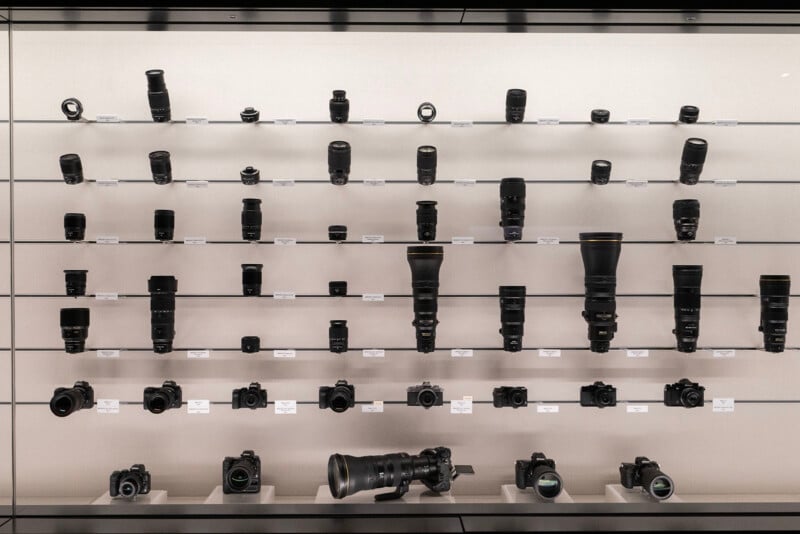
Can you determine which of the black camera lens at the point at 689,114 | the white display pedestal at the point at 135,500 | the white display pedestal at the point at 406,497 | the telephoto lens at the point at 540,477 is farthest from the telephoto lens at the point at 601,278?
the white display pedestal at the point at 135,500

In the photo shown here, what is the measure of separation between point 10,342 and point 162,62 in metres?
1.92

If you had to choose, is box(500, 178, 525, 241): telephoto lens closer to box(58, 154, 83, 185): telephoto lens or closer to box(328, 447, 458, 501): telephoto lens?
box(328, 447, 458, 501): telephoto lens

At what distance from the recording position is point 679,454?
315cm

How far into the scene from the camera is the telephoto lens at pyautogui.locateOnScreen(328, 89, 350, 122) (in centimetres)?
289

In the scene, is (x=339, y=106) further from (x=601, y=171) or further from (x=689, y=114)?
(x=689, y=114)

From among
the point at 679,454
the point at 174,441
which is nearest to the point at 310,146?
the point at 174,441

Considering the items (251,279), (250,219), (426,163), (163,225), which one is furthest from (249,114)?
(426,163)

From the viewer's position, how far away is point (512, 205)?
2852 mm

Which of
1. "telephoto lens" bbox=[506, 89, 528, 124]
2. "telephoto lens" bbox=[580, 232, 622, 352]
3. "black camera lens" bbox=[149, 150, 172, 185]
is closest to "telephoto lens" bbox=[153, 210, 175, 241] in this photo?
"black camera lens" bbox=[149, 150, 172, 185]

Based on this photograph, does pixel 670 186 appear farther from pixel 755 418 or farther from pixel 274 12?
pixel 274 12

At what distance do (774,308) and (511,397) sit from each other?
1.52 meters

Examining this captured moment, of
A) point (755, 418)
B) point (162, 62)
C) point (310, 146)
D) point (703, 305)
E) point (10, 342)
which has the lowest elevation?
point (755, 418)

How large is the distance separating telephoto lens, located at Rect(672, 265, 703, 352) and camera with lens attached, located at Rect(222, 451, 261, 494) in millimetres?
2512

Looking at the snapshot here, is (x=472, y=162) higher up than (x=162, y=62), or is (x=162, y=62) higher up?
(x=162, y=62)
